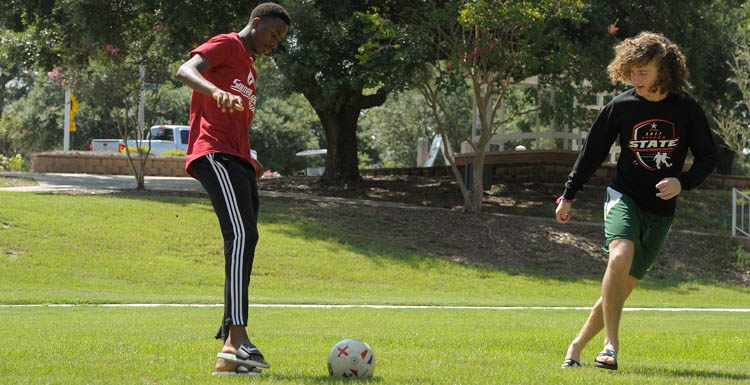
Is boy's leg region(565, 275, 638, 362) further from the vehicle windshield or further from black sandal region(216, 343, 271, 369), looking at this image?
the vehicle windshield

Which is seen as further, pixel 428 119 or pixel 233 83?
pixel 428 119

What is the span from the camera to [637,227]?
545 centimetres

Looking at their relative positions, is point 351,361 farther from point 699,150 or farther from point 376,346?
point 699,150

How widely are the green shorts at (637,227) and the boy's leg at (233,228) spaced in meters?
2.13

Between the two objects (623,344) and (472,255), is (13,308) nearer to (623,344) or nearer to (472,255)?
(623,344)

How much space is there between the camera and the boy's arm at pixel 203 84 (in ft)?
15.3

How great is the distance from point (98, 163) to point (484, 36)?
16.1 metres

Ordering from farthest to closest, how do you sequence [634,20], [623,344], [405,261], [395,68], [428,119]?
[428,119] → [634,20] → [395,68] → [405,261] → [623,344]

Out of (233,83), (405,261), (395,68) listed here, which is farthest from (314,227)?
(233,83)

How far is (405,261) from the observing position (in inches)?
723

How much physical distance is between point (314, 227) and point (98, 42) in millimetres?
6998

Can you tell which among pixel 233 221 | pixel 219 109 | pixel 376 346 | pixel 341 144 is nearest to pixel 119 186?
pixel 341 144

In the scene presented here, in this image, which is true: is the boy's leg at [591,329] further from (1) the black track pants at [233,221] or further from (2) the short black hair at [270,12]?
(2) the short black hair at [270,12]

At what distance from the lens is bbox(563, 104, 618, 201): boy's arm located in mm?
5633
